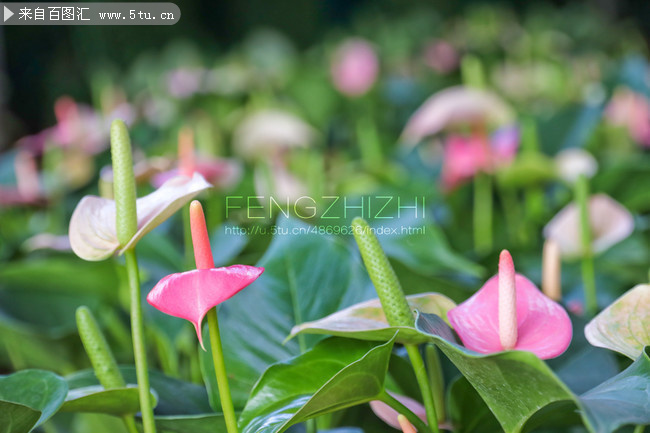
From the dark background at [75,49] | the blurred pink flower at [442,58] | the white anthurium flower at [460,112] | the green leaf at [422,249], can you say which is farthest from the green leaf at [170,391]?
the dark background at [75,49]

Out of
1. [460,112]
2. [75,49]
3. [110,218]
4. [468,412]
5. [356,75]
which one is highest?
[75,49]

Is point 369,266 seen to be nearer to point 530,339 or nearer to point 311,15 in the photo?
point 530,339

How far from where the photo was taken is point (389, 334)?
34 cm

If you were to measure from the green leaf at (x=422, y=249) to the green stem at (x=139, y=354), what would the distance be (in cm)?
29

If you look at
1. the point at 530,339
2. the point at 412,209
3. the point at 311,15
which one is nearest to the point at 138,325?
the point at 530,339

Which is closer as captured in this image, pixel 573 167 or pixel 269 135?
pixel 573 167

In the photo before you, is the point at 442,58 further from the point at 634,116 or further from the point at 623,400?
the point at 623,400

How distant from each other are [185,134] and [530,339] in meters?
0.36

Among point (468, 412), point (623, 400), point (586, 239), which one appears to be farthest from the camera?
point (586, 239)

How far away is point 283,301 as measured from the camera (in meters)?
0.48

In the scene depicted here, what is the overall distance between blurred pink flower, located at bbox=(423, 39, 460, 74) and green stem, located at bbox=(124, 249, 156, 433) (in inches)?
63.6

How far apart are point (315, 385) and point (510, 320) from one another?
0.11 metres

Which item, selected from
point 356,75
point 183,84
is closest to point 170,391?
point 356,75

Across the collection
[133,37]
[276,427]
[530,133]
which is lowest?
[276,427]
